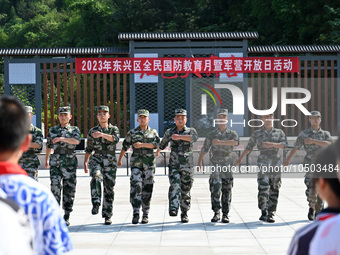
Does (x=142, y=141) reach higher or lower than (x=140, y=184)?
higher

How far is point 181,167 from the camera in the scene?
880cm

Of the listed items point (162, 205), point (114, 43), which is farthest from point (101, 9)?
point (162, 205)

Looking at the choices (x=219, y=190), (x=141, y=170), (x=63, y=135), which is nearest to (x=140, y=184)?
(x=141, y=170)

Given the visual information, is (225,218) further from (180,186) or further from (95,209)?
(95,209)

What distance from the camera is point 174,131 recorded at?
8938 mm

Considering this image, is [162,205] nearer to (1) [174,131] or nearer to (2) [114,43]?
(1) [174,131]

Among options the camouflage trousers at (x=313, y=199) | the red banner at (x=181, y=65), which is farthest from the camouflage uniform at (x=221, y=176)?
the red banner at (x=181, y=65)

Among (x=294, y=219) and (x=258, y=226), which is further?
(x=294, y=219)

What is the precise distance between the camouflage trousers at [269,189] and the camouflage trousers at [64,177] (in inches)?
110

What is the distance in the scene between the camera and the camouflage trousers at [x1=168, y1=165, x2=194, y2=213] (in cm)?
880

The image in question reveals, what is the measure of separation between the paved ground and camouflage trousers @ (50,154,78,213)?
0.42m

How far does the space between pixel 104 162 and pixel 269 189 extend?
254 cm

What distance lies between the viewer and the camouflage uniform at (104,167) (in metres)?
8.59

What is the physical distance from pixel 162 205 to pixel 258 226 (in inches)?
109
